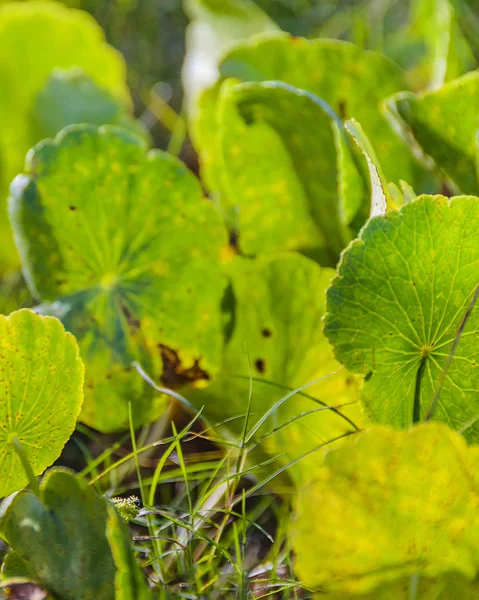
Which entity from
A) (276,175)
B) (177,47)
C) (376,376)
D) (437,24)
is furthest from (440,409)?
(177,47)

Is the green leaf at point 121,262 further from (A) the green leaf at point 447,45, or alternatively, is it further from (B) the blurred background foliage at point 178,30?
(B) the blurred background foliage at point 178,30

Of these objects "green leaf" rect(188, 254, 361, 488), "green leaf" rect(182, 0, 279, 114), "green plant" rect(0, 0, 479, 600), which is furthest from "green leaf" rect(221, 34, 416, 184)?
"green leaf" rect(182, 0, 279, 114)

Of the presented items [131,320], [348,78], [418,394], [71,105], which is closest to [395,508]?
[418,394]

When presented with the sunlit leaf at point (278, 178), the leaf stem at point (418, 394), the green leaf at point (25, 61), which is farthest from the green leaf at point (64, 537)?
the green leaf at point (25, 61)

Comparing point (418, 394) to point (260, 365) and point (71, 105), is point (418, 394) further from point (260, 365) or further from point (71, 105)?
point (71, 105)

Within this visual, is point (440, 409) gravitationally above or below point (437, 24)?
below

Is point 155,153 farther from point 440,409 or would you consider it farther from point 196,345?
point 440,409

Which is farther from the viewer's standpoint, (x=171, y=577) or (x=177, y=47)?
(x=177, y=47)
